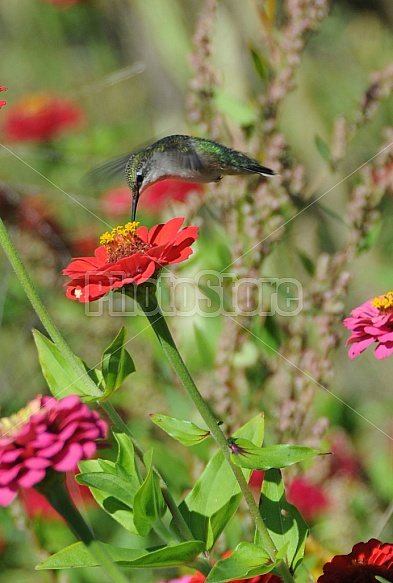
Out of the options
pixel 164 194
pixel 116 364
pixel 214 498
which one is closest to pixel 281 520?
pixel 214 498

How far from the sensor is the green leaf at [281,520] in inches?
19.4

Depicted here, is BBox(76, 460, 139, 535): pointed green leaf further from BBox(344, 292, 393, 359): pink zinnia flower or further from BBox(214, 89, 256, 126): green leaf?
BBox(214, 89, 256, 126): green leaf

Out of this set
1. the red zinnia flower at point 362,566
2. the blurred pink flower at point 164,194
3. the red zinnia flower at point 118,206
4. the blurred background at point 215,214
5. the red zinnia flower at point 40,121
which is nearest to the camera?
the red zinnia flower at point 362,566

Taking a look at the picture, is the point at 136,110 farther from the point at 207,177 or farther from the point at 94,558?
the point at 94,558

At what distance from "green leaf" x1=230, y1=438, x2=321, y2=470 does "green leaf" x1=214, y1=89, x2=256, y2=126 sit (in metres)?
0.55

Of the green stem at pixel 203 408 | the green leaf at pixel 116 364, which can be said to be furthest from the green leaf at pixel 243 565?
the green leaf at pixel 116 364

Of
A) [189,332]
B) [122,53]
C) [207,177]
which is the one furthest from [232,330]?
[122,53]

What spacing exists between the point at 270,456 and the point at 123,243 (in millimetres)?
170

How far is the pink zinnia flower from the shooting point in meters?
0.49

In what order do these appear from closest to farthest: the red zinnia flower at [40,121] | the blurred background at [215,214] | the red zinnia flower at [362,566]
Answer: the red zinnia flower at [362,566] → the blurred background at [215,214] → the red zinnia flower at [40,121]

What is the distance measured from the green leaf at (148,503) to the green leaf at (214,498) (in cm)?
5

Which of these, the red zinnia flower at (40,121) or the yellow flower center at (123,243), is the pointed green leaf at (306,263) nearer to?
the yellow flower center at (123,243)

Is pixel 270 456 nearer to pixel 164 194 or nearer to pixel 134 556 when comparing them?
pixel 134 556

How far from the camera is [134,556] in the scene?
0.47 m
